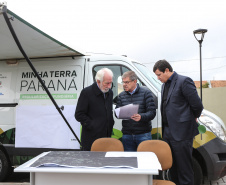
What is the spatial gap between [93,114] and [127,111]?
1.52ft

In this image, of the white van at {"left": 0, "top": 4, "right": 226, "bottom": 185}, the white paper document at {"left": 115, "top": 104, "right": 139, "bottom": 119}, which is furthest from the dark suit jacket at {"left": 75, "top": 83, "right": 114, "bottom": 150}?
the white van at {"left": 0, "top": 4, "right": 226, "bottom": 185}

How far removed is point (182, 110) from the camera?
3.26m

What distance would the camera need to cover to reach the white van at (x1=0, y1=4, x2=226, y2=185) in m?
4.07

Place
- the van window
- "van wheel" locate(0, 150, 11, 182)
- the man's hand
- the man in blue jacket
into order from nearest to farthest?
the man's hand → the man in blue jacket → the van window → "van wheel" locate(0, 150, 11, 182)

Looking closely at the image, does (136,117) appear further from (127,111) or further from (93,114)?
(93,114)

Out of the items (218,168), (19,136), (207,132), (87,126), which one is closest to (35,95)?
(19,136)

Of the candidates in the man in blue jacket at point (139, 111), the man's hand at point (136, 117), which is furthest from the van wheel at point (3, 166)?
the man's hand at point (136, 117)

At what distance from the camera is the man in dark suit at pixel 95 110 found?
11.8 ft

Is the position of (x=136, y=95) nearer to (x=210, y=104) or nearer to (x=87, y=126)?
(x=87, y=126)

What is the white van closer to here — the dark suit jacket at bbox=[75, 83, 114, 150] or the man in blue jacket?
the man in blue jacket

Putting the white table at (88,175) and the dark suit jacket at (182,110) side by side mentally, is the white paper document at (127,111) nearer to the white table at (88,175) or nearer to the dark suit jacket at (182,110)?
the dark suit jacket at (182,110)

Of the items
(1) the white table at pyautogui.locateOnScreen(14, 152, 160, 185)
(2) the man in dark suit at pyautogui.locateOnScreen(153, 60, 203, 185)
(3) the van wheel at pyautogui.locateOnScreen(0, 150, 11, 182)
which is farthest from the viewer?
(3) the van wheel at pyautogui.locateOnScreen(0, 150, 11, 182)

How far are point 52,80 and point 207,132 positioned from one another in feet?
8.68

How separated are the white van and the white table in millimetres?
2136
